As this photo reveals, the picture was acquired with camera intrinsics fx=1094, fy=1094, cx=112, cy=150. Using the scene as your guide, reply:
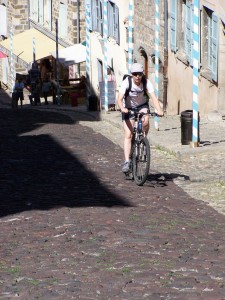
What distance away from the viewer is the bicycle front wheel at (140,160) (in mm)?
14266

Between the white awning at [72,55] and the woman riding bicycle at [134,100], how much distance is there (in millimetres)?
27776

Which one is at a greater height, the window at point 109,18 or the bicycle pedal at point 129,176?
the window at point 109,18

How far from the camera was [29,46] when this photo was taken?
47719 millimetres

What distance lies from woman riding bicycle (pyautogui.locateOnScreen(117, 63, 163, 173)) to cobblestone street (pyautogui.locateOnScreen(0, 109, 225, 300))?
2.23 feet

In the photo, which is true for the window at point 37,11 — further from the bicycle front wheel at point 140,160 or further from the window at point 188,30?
the bicycle front wheel at point 140,160

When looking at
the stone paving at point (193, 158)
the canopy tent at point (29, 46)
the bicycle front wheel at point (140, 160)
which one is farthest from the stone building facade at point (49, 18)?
the bicycle front wheel at point (140, 160)

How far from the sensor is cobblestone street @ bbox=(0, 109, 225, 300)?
8.44m

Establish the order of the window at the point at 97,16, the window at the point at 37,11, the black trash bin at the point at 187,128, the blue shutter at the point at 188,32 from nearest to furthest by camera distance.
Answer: the black trash bin at the point at 187,128
the blue shutter at the point at 188,32
the window at the point at 97,16
the window at the point at 37,11

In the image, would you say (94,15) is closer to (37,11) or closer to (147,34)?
(147,34)

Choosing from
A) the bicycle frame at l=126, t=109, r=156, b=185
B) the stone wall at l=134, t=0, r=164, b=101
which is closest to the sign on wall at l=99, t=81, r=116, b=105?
the stone wall at l=134, t=0, r=164, b=101

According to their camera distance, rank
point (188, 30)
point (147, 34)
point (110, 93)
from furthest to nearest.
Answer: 1. point (147, 34)
2. point (110, 93)
3. point (188, 30)

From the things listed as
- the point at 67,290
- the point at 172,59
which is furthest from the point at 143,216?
the point at 172,59

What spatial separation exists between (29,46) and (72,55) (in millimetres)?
5148

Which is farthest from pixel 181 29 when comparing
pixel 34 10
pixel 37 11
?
pixel 34 10
